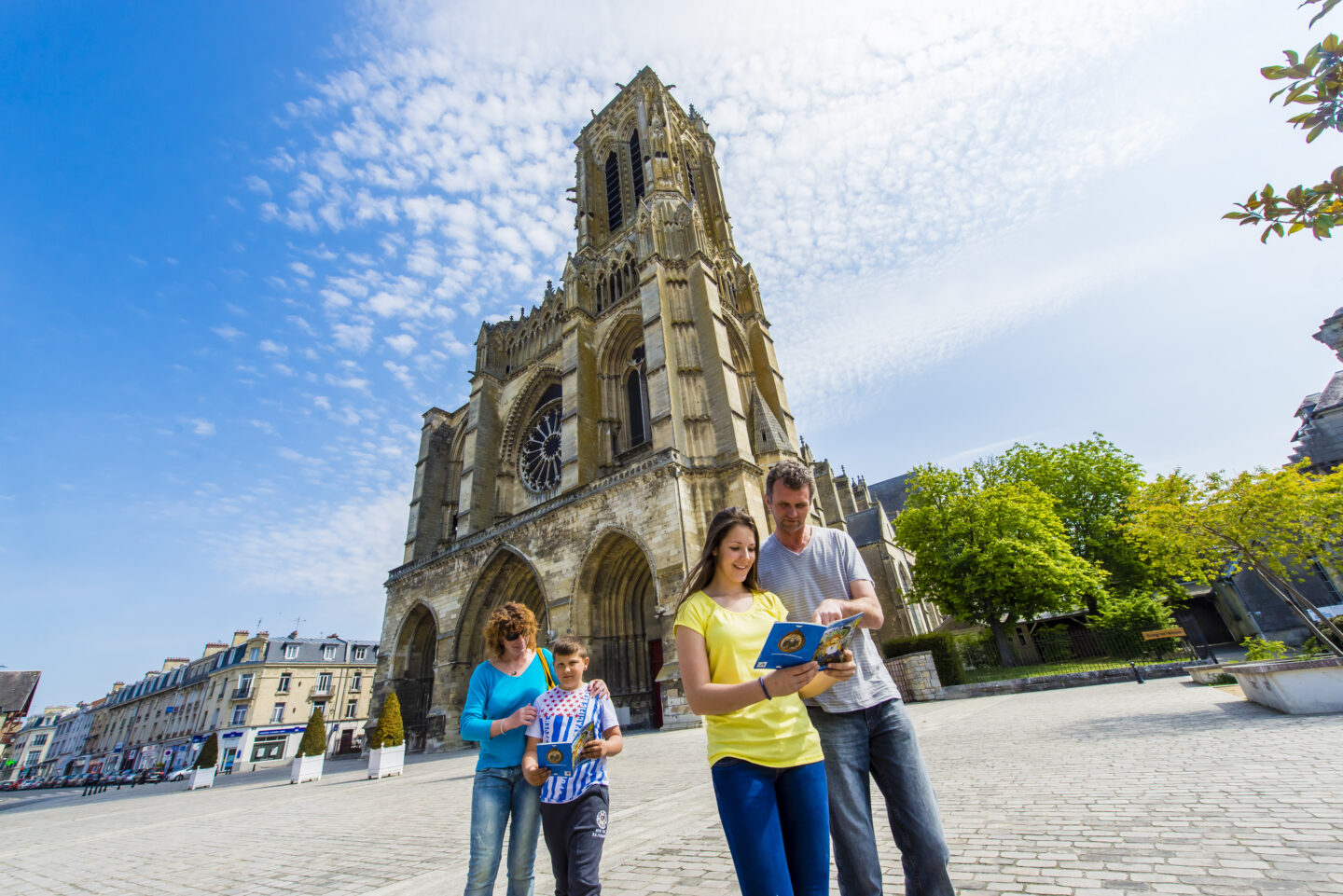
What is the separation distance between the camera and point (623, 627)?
15.6 metres

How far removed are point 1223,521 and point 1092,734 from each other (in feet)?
16.2

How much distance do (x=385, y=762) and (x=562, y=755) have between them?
1163 centimetres

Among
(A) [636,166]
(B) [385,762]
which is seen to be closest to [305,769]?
(B) [385,762]

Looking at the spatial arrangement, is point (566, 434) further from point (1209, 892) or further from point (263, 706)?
point (263, 706)

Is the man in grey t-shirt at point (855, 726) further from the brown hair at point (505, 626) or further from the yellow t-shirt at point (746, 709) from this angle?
the brown hair at point (505, 626)

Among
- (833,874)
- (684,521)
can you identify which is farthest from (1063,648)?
(833,874)

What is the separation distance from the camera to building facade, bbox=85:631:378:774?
31.1 meters

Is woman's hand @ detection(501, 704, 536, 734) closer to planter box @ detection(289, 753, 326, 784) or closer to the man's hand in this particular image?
the man's hand

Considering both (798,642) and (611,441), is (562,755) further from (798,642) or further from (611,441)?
(611,441)

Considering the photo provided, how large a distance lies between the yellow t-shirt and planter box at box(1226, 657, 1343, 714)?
747cm

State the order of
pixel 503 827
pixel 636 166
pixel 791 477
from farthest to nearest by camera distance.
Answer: pixel 636 166 → pixel 503 827 → pixel 791 477

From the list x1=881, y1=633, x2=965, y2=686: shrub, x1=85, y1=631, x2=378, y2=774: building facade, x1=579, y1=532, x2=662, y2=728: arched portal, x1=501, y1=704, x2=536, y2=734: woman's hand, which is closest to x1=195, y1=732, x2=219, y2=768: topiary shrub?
x1=579, y1=532, x2=662, y2=728: arched portal

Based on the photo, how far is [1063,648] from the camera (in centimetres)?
1666

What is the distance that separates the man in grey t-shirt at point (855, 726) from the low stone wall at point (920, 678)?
12834 millimetres
